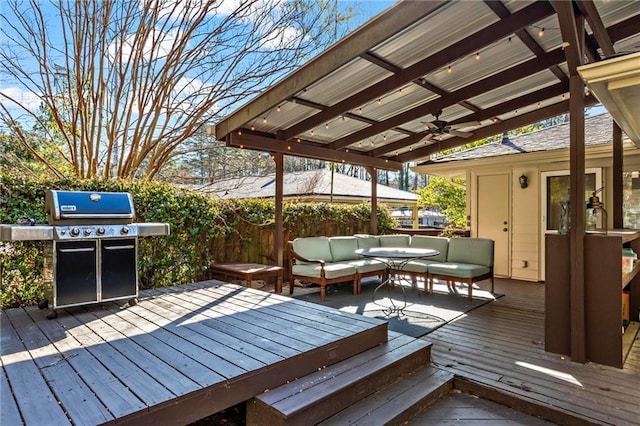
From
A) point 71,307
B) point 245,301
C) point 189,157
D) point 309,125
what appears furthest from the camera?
point 189,157

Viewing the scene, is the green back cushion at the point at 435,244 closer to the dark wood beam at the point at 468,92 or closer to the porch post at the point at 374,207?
the porch post at the point at 374,207

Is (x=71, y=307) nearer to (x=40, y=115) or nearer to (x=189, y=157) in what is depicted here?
(x=40, y=115)

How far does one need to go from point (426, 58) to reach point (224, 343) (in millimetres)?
3537

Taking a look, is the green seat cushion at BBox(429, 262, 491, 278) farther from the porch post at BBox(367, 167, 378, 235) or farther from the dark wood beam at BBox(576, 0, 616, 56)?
the dark wood beam at BBox(576, 0, 616, 56)

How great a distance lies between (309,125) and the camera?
533 cm

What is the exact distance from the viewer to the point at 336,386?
7.55ft

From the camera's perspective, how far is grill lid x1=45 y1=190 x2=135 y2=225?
10.5 ft

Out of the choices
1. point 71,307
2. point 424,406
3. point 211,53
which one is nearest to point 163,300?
point 71,307

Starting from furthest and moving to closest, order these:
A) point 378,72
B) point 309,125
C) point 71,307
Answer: point 309,125 < point 378,72 < point 71,307

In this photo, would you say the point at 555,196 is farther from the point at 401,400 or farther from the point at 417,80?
the point at 401,400

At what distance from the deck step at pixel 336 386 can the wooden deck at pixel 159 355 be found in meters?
0.08

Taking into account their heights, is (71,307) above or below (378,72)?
below

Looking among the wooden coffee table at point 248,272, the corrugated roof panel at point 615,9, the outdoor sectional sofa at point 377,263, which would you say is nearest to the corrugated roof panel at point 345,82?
the corrugated roof panel at point 615,9

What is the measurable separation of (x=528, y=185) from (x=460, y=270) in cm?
301
